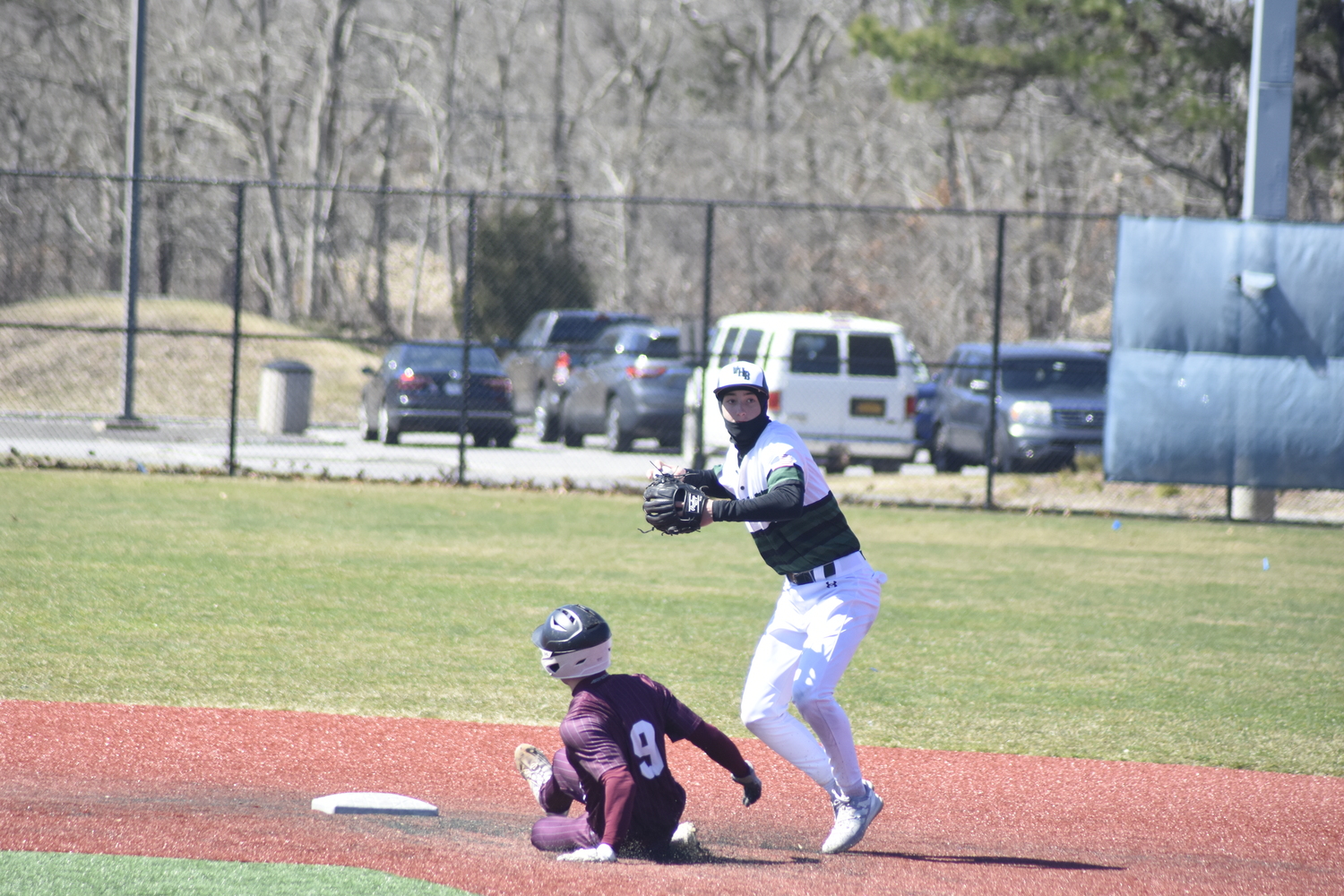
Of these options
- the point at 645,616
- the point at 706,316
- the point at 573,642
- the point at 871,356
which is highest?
the point at 706,316

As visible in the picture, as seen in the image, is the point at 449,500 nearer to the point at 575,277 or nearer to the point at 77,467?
the point at 77,467

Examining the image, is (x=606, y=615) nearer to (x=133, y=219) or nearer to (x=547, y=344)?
(x=133, y=219)

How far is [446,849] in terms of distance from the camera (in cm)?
469

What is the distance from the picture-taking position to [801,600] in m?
4.96

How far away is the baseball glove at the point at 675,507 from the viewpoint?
486cm

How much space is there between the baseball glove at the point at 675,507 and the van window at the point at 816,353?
1248 centimetres

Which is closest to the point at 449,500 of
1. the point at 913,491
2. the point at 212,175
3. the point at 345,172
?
the point at 913,491

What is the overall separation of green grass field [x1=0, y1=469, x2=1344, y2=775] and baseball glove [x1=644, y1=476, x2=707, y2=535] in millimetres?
2152

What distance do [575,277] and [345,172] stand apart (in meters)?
17.4

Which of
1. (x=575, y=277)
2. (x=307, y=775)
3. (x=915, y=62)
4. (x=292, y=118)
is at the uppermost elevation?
(x=292, y=118)

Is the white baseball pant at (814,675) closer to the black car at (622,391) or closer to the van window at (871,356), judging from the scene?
the van window at (871,356)

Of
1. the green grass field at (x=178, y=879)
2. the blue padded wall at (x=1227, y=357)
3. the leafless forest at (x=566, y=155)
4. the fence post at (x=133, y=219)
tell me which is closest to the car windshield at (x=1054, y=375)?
the blue padded wall at (x=1227, y=357)

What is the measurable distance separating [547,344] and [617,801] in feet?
65.8

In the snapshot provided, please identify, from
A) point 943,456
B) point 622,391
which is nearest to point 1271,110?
point 943,456
